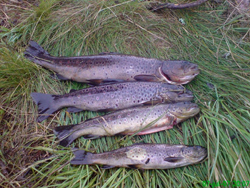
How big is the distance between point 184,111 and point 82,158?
1.48 metres

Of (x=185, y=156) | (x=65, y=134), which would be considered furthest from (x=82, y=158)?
(x=185, y=156)

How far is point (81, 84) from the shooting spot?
309 cm

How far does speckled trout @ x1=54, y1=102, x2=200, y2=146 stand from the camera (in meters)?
2.56

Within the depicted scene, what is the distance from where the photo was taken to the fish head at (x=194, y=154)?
2.38m

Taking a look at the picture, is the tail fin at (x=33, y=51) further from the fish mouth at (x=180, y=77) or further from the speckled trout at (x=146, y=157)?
the fish mouth at (x=180, y=77)

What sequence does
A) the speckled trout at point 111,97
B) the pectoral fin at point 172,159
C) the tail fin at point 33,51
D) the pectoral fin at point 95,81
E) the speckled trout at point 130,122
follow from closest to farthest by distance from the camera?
1. the pectoral fin at point 172,159
2. the speckled trout at point 130,122
3. the speckled trout at point 111,97
4. the pectoral fin at point 95,81
5. the tail fin at point 33,51

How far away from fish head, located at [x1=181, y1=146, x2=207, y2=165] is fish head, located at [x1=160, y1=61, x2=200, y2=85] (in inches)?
41.2

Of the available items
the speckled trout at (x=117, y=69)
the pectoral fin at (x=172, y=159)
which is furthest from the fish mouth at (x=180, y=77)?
the pectoral fin at (x=172, y=159)

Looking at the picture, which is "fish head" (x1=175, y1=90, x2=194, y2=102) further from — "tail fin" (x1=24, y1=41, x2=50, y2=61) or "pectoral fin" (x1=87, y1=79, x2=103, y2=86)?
"tail fin" (x1=24, y1=41, x2=50, y2=61)

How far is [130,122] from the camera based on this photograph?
2559 millimetres

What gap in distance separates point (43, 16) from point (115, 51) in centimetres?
148

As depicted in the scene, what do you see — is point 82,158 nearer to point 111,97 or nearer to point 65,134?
point 65,134

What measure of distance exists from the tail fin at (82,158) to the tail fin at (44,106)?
731 millimetres

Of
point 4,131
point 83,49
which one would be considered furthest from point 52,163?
point 83,49
